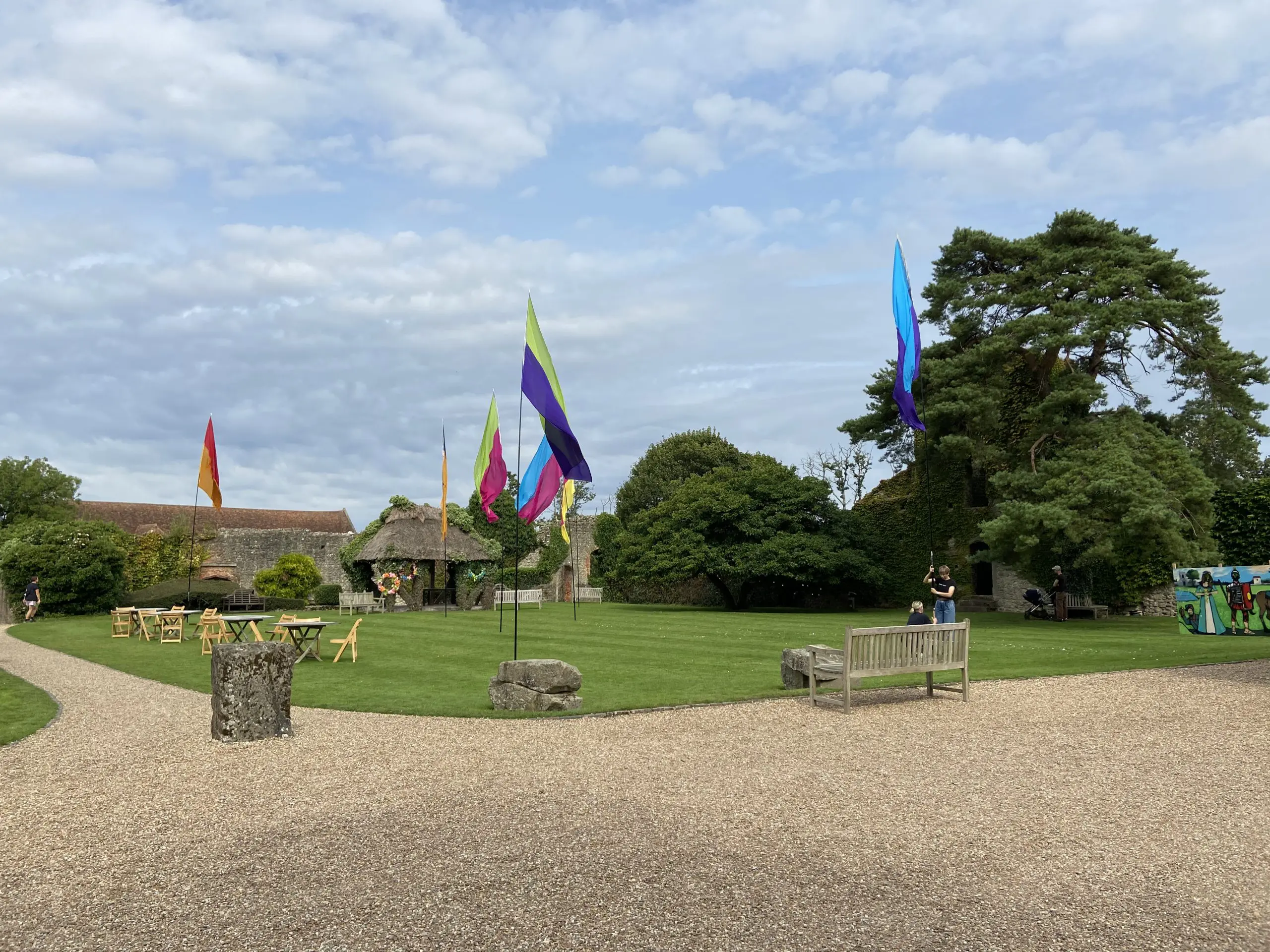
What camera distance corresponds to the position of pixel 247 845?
16.1 feet

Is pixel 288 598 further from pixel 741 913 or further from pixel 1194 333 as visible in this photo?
pixel 741 913

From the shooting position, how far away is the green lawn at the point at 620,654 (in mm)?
10438

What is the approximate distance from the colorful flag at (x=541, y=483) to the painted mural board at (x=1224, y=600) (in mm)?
12505

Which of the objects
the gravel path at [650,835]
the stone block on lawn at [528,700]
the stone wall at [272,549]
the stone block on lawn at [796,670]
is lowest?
the gravel path at [650,835]

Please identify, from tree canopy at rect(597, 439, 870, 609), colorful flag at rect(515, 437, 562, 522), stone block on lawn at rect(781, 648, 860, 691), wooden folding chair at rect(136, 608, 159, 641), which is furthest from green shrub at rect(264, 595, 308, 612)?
stone block on lawn at rect(781, 648, 860, 691)

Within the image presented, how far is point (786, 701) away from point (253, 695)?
5.07 meters

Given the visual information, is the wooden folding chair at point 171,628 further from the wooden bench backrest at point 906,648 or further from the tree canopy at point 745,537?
the tree canopy at point 745,537

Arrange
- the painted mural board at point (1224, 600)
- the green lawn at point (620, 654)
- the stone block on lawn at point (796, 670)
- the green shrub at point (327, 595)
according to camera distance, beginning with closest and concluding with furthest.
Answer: the stone block on lawn at point (796, 670)
the green lawn at point (620, 654)
the painted mural board at point (1224, 600)
the green shrub at point (327, 595)

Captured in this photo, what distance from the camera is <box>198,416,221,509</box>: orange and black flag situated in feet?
70.8

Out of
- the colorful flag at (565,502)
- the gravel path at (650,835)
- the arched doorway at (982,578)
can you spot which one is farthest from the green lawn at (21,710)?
the arched doorway at (982,578)

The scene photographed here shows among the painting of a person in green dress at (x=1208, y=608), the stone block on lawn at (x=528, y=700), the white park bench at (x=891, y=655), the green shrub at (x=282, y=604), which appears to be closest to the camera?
the white park bench at (x=891, y=655)

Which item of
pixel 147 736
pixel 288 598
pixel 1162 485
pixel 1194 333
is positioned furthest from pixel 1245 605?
pixel 288 598

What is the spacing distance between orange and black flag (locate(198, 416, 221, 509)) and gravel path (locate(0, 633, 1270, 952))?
14058mm

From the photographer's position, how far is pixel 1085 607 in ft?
84.2
